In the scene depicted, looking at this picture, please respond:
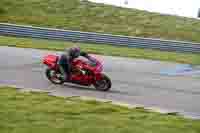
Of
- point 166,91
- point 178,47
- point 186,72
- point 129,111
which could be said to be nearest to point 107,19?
point 178,47

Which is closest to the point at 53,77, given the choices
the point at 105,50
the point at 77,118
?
the point at 77,118

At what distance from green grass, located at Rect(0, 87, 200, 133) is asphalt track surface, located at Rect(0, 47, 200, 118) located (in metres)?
1.70

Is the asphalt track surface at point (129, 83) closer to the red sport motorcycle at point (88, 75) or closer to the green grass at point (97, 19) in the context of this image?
the red sport motorcycle at point (88, 75)

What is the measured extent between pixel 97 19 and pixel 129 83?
21728 millimetres

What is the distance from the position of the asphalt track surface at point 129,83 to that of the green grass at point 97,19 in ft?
42.0

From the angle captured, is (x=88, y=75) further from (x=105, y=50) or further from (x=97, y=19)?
(x=97, y=19)

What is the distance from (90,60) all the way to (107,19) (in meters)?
23.5

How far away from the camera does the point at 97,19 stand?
38906 mm

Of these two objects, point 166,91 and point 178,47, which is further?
point 178,47

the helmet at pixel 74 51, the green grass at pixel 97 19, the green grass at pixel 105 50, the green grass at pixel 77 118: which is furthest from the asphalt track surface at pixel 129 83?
the green grass at pixel 97 19

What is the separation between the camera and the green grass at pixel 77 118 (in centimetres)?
926

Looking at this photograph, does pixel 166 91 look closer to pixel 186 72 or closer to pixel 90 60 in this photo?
pixel 90 60

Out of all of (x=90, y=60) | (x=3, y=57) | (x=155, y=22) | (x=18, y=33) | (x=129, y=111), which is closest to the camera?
(x=129, y=111)

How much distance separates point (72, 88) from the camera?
52.2 ft
